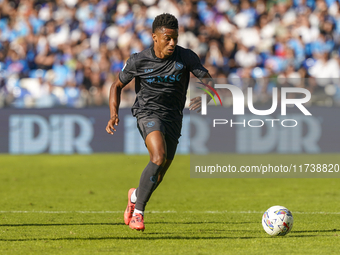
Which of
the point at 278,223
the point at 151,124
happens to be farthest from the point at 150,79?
the point at 278,223

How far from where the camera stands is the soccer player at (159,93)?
573cm

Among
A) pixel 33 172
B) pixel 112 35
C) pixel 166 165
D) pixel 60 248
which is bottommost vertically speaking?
pixel 33 172

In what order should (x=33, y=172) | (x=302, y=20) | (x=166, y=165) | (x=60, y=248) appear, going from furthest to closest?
(x=302, y=20)
(x=33, y=172)
(x=166, y=165)
(x=60, y=248)

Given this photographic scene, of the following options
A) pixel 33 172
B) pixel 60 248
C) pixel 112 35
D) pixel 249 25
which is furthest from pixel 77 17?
pixel 60 248

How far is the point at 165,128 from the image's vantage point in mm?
5949

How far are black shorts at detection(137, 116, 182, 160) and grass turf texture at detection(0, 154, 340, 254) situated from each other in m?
0.93

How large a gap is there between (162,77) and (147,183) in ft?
3.74

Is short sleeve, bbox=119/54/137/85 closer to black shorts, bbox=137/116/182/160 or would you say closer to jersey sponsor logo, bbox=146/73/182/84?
jersey sponsor logo, bbox=146/73/182/84

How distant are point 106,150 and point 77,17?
17.0ft

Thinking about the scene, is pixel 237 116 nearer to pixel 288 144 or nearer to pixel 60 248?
pixel 288 144

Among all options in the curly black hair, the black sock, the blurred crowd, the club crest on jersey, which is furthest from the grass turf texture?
the blurred crowd

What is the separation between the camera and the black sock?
18.9ft

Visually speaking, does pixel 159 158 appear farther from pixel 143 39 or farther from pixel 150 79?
pixel 143 39

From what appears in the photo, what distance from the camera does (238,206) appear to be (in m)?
8.30
